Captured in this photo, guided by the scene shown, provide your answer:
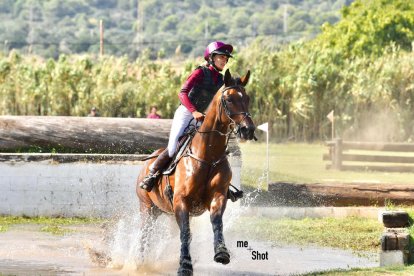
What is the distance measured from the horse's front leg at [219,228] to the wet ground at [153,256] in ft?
4.31

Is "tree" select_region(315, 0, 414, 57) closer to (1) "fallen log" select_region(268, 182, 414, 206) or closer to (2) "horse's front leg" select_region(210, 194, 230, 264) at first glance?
(1) "fallen log" select_region(268, 182, 414, 206)

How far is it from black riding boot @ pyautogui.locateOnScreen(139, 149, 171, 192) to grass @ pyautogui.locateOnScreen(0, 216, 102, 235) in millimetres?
3849

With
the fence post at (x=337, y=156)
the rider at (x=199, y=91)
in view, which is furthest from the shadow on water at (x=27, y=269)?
the fence post at (x=337, y=156)

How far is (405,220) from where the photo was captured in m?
12.9

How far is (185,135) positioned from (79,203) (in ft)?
20.3

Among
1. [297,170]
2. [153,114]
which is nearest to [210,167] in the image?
[153,114]

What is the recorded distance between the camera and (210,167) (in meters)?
12.0

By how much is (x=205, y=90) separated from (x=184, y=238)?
1.90m

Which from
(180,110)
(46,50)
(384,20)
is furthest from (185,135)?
(46,50)

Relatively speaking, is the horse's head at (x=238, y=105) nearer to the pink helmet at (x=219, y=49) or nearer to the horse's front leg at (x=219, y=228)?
the pink helmet at (x=219, y=49)

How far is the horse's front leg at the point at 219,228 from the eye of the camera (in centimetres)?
1131

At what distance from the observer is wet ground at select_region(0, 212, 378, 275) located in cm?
1309

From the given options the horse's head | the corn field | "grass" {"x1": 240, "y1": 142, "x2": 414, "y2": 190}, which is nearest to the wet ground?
the horse's head

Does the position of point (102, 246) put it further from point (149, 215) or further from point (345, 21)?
point (345, 21)
